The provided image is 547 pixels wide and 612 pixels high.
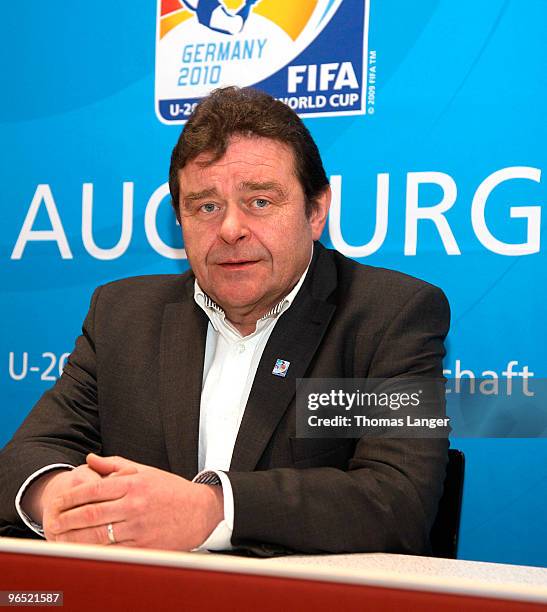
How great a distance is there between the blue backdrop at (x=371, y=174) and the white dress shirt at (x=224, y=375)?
0.79 m

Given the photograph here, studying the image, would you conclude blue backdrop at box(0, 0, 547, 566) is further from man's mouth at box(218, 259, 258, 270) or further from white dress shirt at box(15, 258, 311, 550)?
man's mouth at box(218, 259, 258, 270)

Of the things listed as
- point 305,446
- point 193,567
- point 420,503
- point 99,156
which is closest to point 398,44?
point 99,156

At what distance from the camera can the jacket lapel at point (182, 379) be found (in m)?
1.90

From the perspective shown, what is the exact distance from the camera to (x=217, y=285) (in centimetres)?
202

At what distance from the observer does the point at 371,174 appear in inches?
111

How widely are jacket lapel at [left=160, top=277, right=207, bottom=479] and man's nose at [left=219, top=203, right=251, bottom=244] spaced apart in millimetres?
257

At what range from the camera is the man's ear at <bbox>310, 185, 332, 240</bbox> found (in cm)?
216

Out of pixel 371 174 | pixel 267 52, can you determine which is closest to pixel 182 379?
pixel 371 174

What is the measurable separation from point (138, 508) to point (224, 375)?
756 mm

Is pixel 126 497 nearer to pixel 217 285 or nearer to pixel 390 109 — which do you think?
pixel 217 285

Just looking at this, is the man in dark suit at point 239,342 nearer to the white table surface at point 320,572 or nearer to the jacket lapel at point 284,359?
the jacket lapel at point 284,359

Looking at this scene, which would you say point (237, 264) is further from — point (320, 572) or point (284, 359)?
point (320, 572)

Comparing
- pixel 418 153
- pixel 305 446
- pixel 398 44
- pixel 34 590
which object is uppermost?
pixel 398 44

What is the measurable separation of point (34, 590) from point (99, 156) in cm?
246
